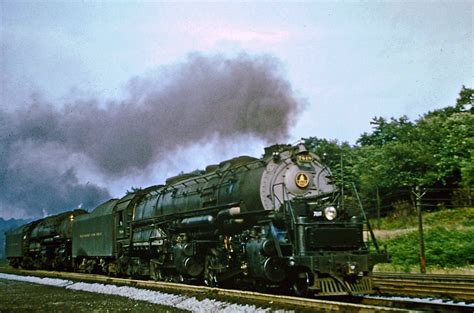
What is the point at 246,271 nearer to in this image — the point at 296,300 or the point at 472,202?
the point at 296,300

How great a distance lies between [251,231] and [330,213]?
247 cm

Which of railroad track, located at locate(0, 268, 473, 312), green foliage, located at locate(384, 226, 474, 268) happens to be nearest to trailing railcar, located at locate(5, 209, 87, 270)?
railroad track, located at locate(0, 268, 473, 312)

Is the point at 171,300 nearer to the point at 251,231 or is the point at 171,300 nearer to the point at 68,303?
the point at 251,231

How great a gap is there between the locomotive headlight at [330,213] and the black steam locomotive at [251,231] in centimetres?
2

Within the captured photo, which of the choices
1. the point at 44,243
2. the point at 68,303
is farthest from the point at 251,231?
the point at 44,243

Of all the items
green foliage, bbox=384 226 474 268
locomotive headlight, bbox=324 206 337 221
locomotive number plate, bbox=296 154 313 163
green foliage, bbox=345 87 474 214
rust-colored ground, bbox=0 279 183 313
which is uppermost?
green foliage, bbox=345 87 474 214

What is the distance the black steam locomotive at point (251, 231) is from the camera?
11570mm

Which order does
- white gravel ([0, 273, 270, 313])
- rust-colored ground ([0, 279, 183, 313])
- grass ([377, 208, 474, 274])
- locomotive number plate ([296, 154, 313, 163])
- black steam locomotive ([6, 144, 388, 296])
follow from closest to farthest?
1. white gravel ([0, 273, 270, 313])
2. black steam locomotive ([6, 144, 388, 296])
3. rust-colored ground ([0, 279, 183, 313])
4. locomotive number plate ([296, 154, 313, 163])
5. grass ([377, 208, 474, 274])

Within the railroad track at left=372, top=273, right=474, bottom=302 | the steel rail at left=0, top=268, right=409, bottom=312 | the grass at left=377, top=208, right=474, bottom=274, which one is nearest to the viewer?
the steel rail at left=0, top=268, right=409, bottom=312

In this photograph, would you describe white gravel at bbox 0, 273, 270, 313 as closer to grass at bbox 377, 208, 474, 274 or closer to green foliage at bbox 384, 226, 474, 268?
grass at bbox 377, 208, 474, 274

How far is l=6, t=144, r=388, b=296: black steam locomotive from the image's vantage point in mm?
11570

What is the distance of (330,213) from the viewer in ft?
39.3

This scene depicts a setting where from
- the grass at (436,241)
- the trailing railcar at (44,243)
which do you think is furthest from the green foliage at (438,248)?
the trailing railcar at (44,243)

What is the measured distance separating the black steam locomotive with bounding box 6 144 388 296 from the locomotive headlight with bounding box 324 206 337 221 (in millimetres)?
23
